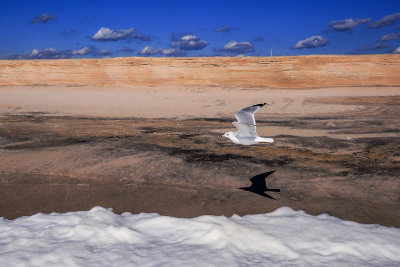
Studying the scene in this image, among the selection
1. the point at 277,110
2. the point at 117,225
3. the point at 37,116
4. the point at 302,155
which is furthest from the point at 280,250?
the point at 37,116

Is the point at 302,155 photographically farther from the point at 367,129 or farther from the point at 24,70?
the point at 24,70

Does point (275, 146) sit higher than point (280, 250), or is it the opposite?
point (275, 146)

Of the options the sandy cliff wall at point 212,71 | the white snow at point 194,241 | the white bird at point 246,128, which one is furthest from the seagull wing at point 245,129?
the sandy cliff wall at point 212,71

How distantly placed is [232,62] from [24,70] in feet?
37.7

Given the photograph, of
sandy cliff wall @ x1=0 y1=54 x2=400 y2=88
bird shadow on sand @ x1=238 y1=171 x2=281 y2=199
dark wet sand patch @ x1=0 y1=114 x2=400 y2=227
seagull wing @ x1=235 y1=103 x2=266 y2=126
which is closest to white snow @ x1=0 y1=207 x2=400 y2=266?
dark wet sand patch @ x1=0 y1=114 x2=400 y2=227

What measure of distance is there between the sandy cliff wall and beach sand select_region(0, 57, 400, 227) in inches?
130

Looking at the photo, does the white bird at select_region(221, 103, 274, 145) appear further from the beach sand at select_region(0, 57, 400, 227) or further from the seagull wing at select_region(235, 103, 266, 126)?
the beach sand at select_region(0, 57, 400, 227)

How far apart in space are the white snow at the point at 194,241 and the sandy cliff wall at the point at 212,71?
14749mm

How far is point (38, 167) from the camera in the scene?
6.56 metres

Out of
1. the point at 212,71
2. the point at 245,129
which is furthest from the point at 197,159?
the point at 212,71

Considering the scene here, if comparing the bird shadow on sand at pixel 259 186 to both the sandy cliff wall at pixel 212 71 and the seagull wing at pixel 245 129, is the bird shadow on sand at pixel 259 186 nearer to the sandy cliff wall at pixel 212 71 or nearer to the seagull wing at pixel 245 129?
the seagull wing at pixel 245 129

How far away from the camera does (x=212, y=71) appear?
19.4 metres

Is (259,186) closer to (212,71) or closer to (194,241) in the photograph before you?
(194,241)

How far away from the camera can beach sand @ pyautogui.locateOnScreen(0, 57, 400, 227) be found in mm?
5098
